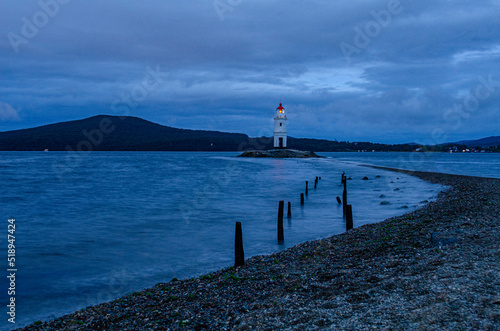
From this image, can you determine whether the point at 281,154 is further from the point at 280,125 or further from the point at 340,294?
the point at 340,294

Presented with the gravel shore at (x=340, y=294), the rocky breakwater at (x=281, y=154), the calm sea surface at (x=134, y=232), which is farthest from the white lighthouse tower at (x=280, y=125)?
the gravel shore at (x=340, y=294)

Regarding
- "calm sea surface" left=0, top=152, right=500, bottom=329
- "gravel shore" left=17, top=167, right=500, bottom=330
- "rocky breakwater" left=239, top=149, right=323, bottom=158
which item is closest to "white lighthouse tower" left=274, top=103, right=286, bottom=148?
"rocky breakwater" left=239, top=149, right=323, bottom=158

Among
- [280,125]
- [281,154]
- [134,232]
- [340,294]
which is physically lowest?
[134,232]

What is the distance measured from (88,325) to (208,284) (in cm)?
300

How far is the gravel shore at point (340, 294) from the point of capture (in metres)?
6.75

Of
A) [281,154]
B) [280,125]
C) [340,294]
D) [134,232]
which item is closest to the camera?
[340,294]

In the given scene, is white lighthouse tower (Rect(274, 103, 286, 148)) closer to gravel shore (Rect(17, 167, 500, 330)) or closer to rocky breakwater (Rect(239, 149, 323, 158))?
rocky breakwater (Rect(239, 149, 323, 158))

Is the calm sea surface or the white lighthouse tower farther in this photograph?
the white lighthouse tower

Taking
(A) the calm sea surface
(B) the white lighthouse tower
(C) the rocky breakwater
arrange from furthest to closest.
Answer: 1. (C) the rocky breakwater
2. (B) the white lighthouse tower
3. (A) the calm sea surface

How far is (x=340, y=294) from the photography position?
323 inches

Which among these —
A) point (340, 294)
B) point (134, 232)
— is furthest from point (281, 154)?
point (340, 294)

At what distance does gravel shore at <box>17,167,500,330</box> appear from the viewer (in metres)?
6.75

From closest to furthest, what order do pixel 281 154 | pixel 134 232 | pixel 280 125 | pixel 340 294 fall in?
1. pixel 340 294
2. pixel 134 232
3. pixel 280 125
4. pixel 281 154

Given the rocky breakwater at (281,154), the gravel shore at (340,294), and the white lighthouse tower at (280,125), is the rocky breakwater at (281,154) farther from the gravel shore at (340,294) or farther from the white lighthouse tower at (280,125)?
the gravel shore at (340,294)
